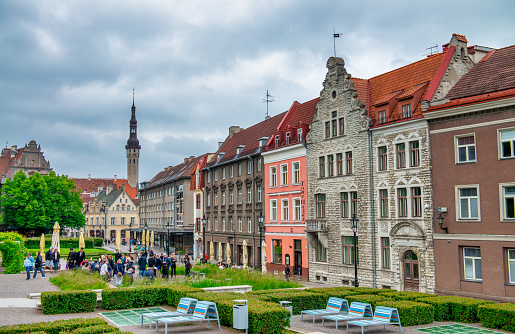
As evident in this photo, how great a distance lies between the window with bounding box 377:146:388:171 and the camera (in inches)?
1277

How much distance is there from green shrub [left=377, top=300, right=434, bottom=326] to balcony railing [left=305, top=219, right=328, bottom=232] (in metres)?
18.8

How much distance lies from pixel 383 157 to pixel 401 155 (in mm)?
1650

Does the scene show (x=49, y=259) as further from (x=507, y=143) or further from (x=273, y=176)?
(x=507, y=143)

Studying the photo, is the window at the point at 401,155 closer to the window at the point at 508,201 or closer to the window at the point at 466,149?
the window at the point at 466,149

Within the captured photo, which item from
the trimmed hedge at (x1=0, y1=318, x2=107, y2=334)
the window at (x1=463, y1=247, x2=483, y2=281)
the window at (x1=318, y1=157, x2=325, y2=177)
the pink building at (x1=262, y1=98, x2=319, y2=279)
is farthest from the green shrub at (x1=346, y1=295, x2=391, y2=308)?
the pink building at (x1=262, y1=98, x2=319, y2=279)

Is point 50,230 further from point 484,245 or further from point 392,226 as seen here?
point 484,245

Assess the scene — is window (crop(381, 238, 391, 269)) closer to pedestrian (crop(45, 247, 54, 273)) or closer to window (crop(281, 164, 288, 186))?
window (crop(281, 164, 288, 186))

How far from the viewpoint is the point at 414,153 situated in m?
30.3

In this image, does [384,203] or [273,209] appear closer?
[384,203]

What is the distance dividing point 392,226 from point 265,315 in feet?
61.0

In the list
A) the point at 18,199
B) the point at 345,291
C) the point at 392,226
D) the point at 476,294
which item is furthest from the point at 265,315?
the point at 18,199

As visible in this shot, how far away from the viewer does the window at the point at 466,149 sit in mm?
26859

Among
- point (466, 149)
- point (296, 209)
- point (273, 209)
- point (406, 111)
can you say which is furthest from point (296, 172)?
point (466, 149)

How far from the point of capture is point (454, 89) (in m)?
29.4
